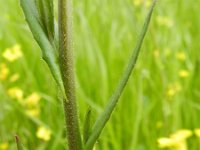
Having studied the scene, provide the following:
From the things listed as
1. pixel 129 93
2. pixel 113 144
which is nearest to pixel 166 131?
pixel 113 144

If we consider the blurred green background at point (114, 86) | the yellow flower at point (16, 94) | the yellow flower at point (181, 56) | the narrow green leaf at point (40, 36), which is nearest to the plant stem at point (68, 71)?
the narrow green leaf at point (40, 36)

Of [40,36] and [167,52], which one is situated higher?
[40,36]

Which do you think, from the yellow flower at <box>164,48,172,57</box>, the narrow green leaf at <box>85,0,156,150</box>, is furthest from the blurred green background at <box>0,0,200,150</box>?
the narrow green leaf at <box>85,0,156,150</box>

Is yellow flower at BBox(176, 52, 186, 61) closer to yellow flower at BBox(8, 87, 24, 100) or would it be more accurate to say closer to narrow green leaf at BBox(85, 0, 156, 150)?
yellow flower at BBox(8, 87, 24, 100)

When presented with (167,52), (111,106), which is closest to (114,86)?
(167,52)

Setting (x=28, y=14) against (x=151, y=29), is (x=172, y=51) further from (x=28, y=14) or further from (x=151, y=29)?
(x=28, y=14)

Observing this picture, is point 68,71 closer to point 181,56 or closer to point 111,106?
point 111,106

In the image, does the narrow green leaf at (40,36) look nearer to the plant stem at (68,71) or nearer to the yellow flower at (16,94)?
the plant stem at (68,71)
